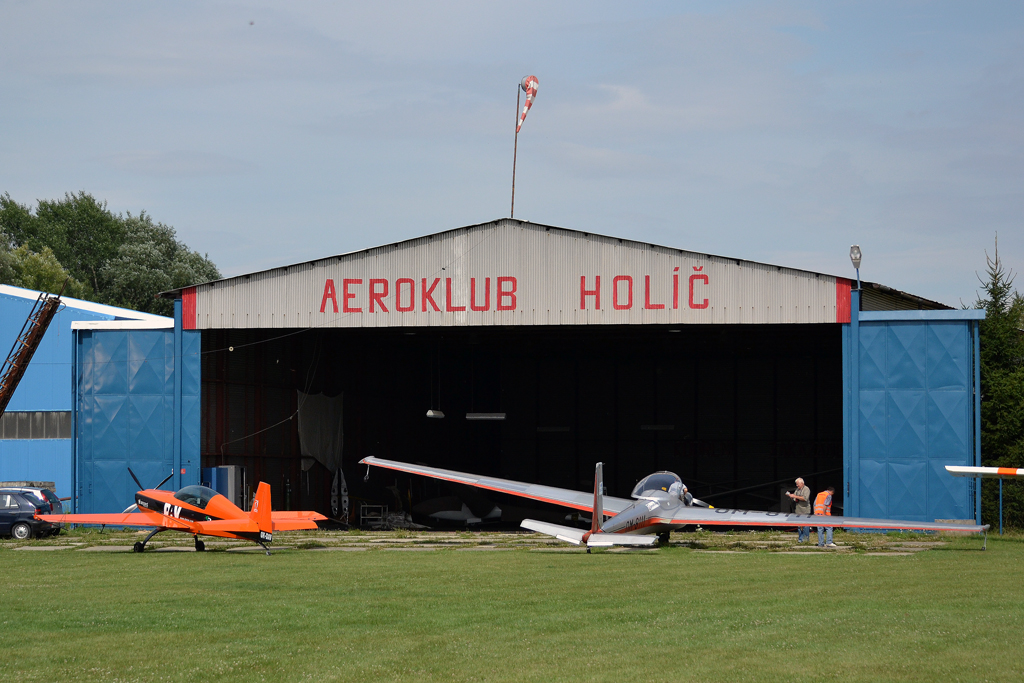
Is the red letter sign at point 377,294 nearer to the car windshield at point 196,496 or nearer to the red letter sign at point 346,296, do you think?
the red letter sign at point 346,296

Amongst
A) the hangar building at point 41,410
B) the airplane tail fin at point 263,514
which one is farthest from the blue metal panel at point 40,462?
the airplane tail fin at point 263,514

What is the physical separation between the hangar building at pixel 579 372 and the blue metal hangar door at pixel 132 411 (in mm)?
207

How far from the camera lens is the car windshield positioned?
20.3 m

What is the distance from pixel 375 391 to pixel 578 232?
53.9 feet

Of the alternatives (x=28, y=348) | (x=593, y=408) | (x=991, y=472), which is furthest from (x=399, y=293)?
(x=593, y=408)

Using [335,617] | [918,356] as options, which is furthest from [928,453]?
[335,617]

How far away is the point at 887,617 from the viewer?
1005cm

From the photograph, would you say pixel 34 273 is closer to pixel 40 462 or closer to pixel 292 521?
pixel 40 462

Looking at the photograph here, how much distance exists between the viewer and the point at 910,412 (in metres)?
24.4

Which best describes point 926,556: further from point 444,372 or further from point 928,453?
point 444,372

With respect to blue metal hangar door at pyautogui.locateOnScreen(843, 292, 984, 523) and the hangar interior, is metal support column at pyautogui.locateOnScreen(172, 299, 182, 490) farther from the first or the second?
blue metal hangar door at pyautogui.locateOnScreen(843, 292, 984, 523)

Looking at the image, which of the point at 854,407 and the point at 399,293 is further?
the point at 399,293

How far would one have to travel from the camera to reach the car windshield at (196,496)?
20.3 m

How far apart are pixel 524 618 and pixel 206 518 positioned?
1159 cm
